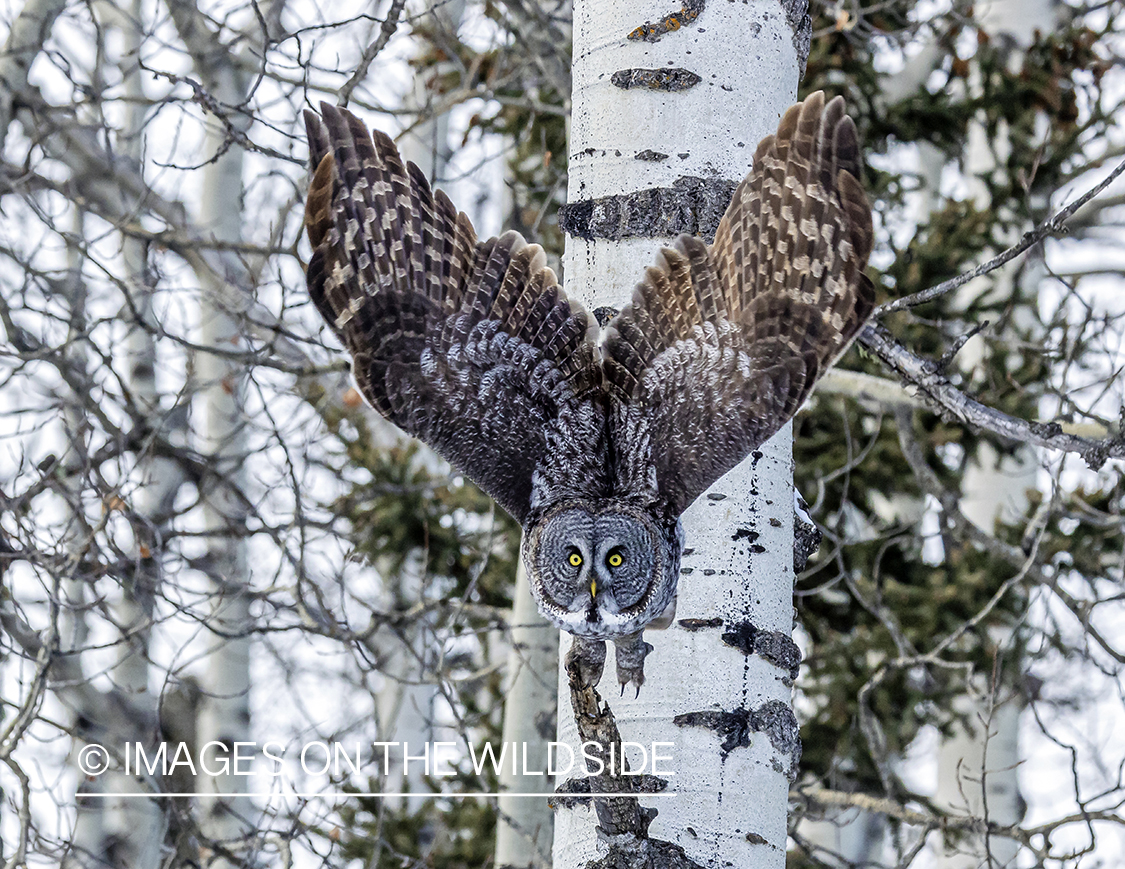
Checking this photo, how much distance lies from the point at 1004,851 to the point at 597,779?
4402 millimetres

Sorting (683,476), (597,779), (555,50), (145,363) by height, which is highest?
(555,50)

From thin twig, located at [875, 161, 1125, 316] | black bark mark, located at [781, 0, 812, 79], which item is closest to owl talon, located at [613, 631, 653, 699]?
thin twig, located at [875, 161, 1125, 316]

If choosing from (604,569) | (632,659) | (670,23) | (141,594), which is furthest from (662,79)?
(141,594)

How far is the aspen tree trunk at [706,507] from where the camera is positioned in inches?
85.1

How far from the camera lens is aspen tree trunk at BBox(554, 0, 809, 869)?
216 centimetres

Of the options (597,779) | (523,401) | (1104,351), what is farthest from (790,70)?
(1104,351)

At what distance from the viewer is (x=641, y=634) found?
2195mm

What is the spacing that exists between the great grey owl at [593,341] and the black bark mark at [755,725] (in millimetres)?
144

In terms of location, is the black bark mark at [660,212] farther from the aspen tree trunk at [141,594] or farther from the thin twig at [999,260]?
Result: the aspen tree trunk at [141,594]

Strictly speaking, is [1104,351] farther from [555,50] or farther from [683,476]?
[683,476]

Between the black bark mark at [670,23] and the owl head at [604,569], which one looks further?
the black bark mark at [670,23]

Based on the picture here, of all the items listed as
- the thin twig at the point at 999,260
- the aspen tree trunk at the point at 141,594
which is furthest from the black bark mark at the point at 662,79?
the aspen tree trunk at the point at 141,594

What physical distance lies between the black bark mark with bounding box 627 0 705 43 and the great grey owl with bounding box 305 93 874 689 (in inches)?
18.6

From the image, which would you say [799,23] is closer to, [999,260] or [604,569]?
[999,260]
